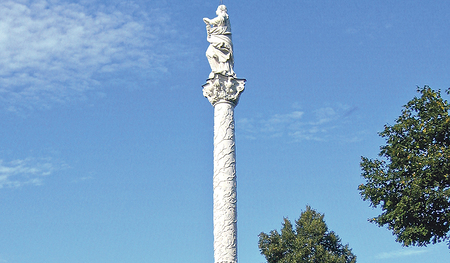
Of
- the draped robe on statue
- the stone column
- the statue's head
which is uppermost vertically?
the statue's head

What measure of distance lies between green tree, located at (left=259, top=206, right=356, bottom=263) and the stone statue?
76.2ft

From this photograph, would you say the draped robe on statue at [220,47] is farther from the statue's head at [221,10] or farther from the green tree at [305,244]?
the green tree at [305,244]

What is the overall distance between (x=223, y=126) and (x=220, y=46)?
3.28m

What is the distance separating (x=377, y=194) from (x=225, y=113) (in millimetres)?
11819

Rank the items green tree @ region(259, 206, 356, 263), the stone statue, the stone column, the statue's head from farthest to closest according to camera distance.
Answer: green tree @ region(259, 206, 356, 263)
the statue's head
the stone statue
the stone column

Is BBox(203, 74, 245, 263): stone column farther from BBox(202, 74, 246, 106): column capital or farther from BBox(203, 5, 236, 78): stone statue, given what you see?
BBox(203, 5, 236, 78): stone statue

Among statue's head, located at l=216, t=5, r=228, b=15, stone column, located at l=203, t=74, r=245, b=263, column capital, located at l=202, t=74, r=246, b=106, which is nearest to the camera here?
stone column, located at l=203, t=74, r=245, b=263

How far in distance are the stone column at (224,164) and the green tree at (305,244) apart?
2251 cm

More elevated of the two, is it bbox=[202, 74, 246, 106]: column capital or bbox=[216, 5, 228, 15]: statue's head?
bbox=[216, 5, 228, 15]: statue's head

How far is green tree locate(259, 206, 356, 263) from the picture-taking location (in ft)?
143

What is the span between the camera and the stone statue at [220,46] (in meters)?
23.9

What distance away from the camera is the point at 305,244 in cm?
4403

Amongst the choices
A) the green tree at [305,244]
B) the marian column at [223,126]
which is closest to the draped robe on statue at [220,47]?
the marian column at [223,126]

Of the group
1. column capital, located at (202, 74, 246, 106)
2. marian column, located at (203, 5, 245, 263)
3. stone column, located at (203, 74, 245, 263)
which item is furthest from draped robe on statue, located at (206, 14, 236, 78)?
stone column, located at (203, 74, 245, 263)
